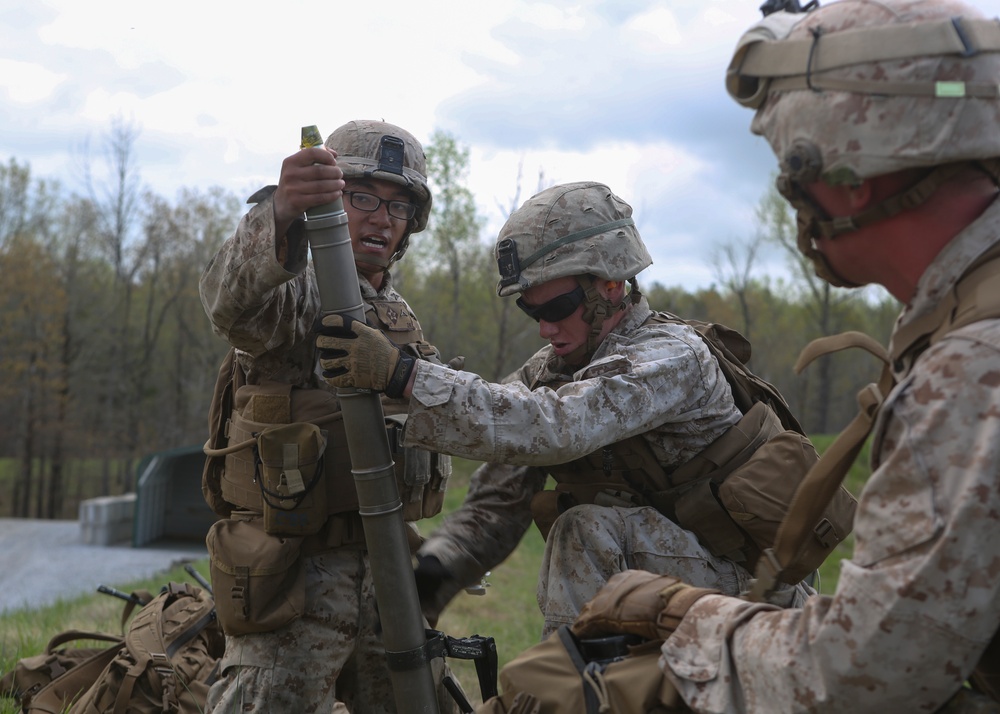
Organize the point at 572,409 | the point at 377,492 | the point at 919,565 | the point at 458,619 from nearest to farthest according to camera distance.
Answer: the point at 919,565
the point at 572,409
the point at 377,492
the point at 458,619

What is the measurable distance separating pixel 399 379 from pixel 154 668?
251 centimetres

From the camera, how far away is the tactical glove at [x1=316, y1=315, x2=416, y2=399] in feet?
10.2

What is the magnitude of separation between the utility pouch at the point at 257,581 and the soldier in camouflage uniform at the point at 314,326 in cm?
9

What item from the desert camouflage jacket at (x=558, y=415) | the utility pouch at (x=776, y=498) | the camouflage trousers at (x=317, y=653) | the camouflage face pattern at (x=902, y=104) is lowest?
the camouflage trousers at (x=317, y=653)

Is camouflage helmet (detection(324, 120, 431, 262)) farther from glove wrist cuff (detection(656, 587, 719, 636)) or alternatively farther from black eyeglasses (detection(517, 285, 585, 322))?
glove wrist cuff (detection(656, 587, 719, 636))

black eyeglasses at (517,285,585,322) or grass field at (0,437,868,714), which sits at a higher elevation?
black eyeglasses at (517,285,585,322)

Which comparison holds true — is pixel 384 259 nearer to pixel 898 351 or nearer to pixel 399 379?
pixel 399 379

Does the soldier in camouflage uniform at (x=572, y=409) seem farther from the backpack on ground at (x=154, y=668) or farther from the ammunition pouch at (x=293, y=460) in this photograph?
the backpack on ground at (x=154, y=668)

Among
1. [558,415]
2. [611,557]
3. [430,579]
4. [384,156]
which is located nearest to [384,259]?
[384,156]

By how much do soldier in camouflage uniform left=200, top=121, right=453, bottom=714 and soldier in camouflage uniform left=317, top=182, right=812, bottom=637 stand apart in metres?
0.34

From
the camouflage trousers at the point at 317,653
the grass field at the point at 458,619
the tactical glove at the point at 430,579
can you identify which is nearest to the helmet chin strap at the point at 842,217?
the tactical glove at the point at 430,579

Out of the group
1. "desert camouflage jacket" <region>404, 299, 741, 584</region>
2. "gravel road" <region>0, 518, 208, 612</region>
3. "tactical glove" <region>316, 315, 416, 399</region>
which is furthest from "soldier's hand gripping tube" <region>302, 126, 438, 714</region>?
"gravel road" <region>0, 518, 208, 612</region>

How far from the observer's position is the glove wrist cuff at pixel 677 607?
2.47m

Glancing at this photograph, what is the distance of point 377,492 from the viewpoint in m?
3.36
